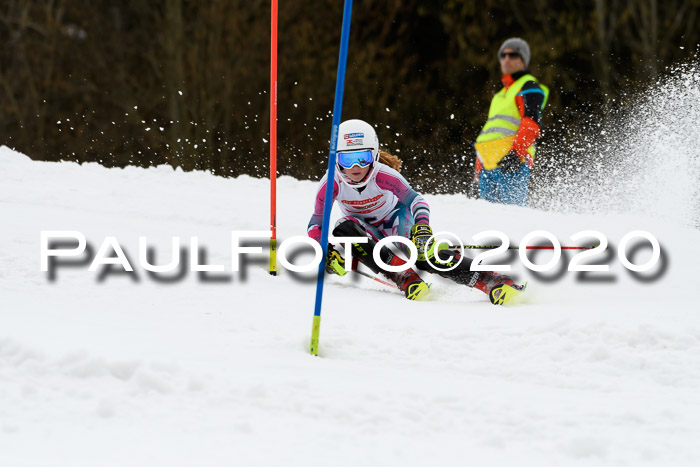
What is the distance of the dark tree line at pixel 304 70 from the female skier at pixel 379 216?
31.0 feet

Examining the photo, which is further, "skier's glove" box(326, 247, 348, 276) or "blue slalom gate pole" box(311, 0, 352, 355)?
"skier's glove" box(326, 247, 348, 276)

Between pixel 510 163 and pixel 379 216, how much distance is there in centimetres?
248

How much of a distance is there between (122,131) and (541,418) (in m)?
17.6

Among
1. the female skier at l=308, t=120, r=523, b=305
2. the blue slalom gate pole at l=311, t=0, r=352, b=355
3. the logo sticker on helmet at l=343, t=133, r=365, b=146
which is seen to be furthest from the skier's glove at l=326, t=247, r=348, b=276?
the blue slalom gate pole at l=311, t=0, r=352, b=355

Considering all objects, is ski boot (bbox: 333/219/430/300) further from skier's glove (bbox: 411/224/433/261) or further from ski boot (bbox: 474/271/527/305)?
ski boot (bbox: 474/271/527/305)

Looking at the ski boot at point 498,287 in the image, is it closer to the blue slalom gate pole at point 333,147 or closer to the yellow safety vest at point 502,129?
the blue slalom gate pole at point 333,147

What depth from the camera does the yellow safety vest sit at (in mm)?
7461

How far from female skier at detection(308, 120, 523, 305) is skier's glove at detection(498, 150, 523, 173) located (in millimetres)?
2107

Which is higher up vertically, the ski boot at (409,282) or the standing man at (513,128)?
the standing man at (513,128)

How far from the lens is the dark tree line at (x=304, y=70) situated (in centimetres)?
1539

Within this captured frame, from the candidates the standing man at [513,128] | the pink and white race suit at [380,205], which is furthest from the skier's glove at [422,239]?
the standing man at [513,128]

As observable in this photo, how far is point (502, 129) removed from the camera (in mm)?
7570

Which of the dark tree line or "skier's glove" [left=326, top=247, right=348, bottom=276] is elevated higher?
the dark tree line

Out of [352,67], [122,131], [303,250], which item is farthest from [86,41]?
[303,250]
